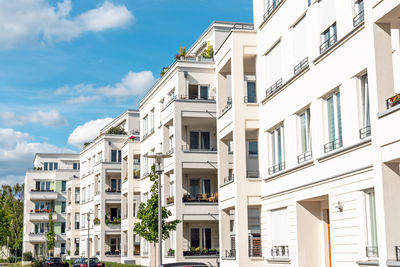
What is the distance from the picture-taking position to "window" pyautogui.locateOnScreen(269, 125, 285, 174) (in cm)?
2452

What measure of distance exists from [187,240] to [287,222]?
1447 cm

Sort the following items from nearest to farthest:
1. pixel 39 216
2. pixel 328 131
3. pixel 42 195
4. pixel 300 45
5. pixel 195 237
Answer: pixel 328 131 → pixel 300 45 → pixel 195 237 → pixel 39 216 → pixel 42 195

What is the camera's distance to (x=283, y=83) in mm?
23719

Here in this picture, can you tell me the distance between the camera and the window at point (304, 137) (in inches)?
869

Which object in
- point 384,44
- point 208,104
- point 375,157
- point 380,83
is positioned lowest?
point 375,157

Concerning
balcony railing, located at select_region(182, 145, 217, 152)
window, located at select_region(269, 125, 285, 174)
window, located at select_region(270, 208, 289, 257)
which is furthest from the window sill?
balcony railing, located at select_region(182, 145, 217, 152)

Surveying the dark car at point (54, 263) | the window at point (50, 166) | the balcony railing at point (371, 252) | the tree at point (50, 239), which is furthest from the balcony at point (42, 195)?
the balcony railing at point (371, 252)

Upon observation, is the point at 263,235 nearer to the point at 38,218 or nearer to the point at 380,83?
the point at 380,83

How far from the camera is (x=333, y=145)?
19781 millimetres

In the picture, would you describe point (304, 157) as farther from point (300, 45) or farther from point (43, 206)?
point (43, 206)

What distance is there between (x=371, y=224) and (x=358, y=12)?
6.32 metres

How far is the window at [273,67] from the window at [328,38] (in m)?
4.12

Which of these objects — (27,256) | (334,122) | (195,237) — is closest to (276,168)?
(334,122)

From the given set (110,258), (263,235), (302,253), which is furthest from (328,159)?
(110,258)
